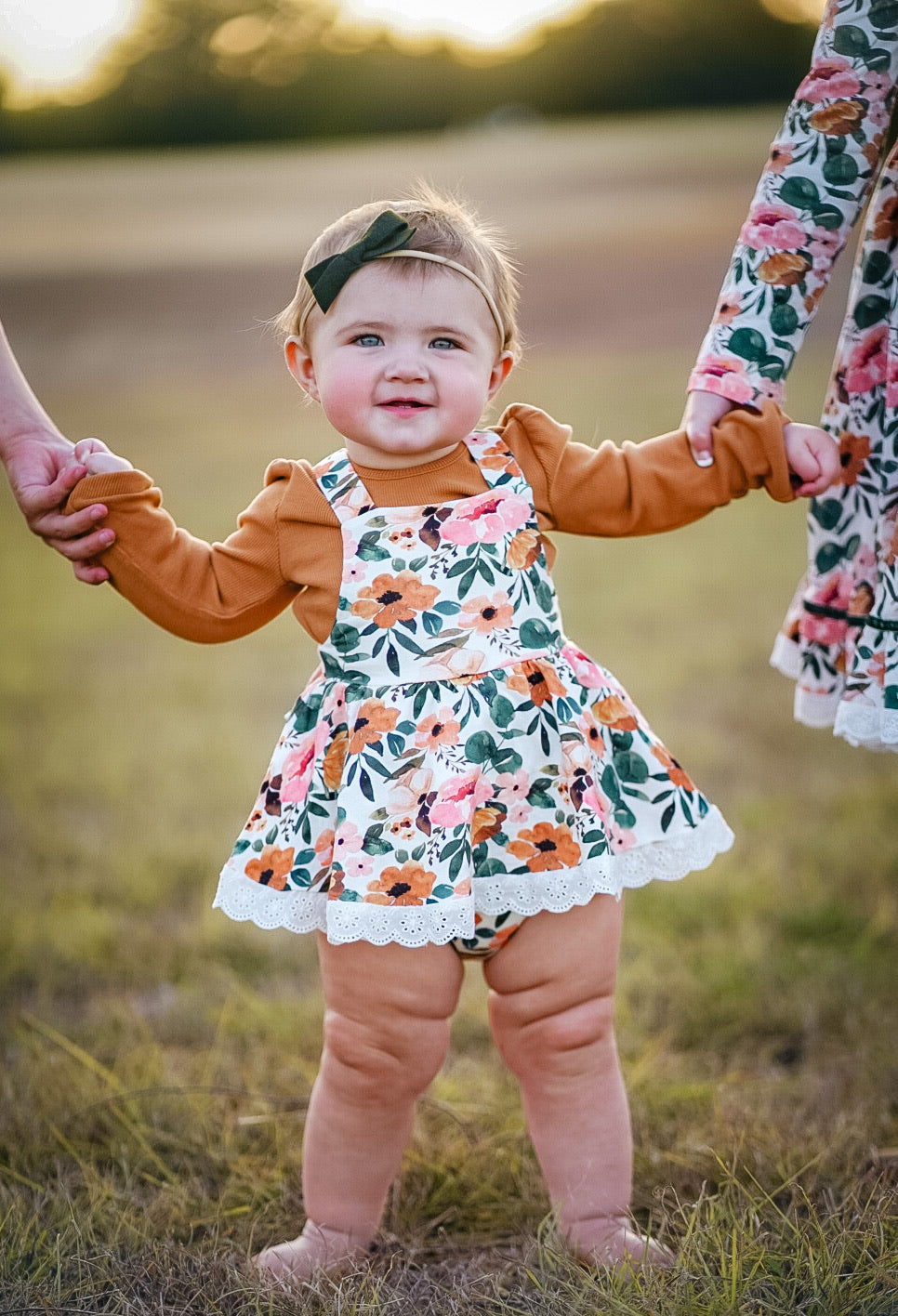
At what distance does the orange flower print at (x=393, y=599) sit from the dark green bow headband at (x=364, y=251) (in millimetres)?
370

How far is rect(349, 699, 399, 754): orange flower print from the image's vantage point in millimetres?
1584

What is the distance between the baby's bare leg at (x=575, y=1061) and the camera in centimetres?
166

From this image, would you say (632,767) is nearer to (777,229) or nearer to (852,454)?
(852,454)

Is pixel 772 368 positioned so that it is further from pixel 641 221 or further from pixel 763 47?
pixel 641 221

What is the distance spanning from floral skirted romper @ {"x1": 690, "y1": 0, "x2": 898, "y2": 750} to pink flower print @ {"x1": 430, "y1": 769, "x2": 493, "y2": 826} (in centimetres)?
52

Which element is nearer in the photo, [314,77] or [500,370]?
[500,370]

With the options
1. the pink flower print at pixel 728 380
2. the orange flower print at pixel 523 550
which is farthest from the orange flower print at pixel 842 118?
the orange flower print at pixel 523 550

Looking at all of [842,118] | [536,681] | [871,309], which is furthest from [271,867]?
Result: [842,118]

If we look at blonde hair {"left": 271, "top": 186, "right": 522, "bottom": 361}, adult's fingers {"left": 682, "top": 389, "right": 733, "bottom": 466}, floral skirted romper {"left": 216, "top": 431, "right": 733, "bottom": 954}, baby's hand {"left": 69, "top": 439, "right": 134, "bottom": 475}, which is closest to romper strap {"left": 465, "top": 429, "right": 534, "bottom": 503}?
floral skirted romper {"left": 216, "top": 431, "right": 733, "bottom": 954}

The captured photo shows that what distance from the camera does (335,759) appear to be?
5.39ft

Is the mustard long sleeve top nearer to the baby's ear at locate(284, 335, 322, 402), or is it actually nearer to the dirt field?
the baby's ear at locate(284, 335, 322, 402)

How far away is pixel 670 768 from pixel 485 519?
0.45 meters

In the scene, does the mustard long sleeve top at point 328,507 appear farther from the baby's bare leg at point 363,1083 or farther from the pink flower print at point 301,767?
the baby's bare leg at point 363,1083

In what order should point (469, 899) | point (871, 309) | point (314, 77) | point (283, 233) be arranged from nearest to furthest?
1. point (469, 899)
2. point (871, 309)
3. point (314, 77)
4. point (283, 233)
